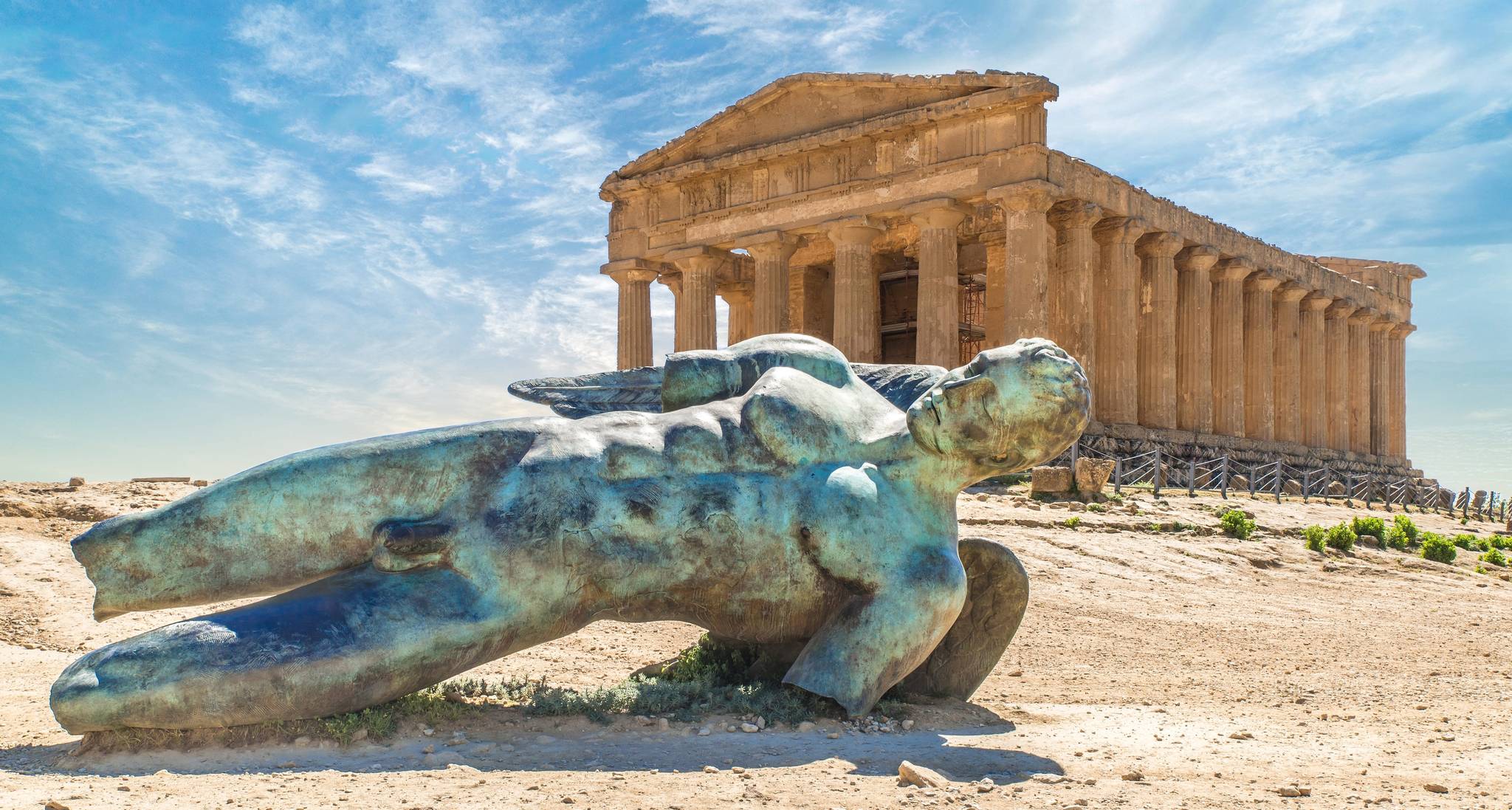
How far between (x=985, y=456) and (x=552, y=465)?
168 centimetres

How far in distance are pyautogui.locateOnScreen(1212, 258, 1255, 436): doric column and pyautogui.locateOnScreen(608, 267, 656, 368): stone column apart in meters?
14.4

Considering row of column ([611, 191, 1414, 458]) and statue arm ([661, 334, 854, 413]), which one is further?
row of column ([611, 191, 1414, 458])

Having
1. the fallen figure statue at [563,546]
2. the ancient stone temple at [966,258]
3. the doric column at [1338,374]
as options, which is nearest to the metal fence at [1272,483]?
the ancient stone temple at [966,258]

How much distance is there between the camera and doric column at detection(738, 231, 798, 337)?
28719 millimetres

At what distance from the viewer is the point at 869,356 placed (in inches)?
1117

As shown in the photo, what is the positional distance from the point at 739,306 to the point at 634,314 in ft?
16.1

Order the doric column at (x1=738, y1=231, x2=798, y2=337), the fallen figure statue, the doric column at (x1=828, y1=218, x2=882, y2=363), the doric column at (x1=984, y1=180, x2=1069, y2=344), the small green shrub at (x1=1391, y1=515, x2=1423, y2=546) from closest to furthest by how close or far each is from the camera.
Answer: the fallen figure statue
the small green shrub at (x1=1391, y1=515, x2=1423, y2=546)
the doric column at (x1=984, y1=180, x2=1069, y2=344)
the doric column at (x1=828, y1=218, x2=882, y2=363)
the doric column at (x1=738, y1=231, x2=798, y2=337)

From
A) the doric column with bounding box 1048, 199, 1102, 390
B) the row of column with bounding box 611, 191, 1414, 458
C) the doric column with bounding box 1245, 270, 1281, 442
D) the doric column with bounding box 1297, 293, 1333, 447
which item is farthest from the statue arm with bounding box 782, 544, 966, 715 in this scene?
the doric column with bounding box 1297, 293, 1333, 447

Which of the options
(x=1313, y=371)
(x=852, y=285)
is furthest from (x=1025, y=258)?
(x=1313, y=371)

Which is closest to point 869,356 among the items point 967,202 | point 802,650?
point 967,202

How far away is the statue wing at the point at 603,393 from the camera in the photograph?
5.76 metres

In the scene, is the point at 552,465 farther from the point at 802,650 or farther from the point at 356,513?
the point at 802,650

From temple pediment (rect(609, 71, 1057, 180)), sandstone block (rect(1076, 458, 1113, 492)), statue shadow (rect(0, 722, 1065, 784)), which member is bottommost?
statue shadow (rect(0, 722, 1065, 784))

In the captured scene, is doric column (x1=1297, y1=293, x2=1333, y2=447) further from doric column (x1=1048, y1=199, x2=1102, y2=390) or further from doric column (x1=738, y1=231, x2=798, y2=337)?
doric column (x1=738, y1=231, x2=798, y2=337)
